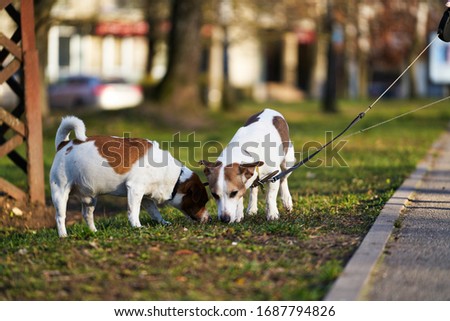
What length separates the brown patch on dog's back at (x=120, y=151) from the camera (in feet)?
27.8

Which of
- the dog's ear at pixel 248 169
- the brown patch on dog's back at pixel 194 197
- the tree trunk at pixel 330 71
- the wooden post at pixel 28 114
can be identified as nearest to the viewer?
the dog's ear at pixel 248 169

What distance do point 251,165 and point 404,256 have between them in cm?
201

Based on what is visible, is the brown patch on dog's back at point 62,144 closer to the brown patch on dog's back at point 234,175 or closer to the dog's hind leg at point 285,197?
the brown patch on dog's back at point 234,175

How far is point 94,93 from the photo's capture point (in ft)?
128

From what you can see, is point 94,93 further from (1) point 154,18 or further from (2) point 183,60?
(2) point 183,60

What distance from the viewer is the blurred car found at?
126 feet

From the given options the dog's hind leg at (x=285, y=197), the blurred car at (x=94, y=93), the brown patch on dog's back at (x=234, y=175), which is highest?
the brown patch on dog's back at (x=234, y=175)

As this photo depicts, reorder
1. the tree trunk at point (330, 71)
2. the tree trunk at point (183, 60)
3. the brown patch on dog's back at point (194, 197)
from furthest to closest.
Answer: the tree trunk at point (330, 71)
the tree trunk at point (183, 60)
the brown patch on dog's back at point (194, 197)

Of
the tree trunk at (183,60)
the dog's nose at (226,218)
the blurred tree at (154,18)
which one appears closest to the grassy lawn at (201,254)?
the dog's nose at (226,218)

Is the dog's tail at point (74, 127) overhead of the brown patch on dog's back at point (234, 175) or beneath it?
overhead

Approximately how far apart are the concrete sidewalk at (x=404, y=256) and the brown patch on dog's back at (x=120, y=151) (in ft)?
7.73

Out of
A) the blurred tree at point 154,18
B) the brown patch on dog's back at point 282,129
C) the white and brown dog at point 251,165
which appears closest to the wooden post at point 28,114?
the white and brown dog at point 251,165

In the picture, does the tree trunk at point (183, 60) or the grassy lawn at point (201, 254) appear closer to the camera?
the grassy lawn at point (201, 254)

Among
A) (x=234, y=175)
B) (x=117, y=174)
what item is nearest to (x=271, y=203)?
(x=234, y=175)
